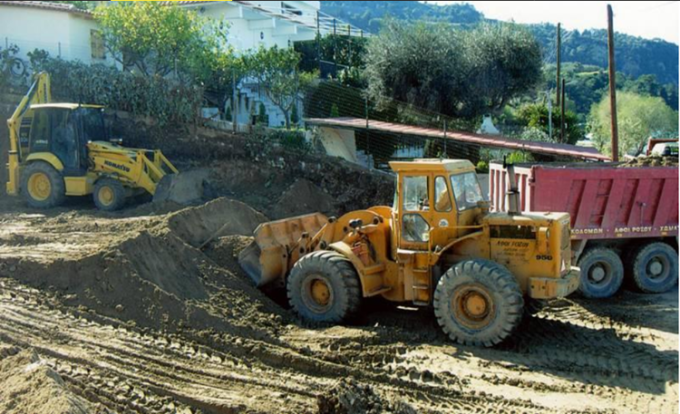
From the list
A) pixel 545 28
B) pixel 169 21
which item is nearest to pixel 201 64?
pixel 169 21

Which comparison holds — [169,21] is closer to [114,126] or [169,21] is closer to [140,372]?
[114,126]

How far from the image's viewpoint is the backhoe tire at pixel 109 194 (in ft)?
53.3

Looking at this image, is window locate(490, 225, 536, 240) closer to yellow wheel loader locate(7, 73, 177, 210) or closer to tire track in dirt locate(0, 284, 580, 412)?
tire track in dirt locate(0, 284, 580, 412)

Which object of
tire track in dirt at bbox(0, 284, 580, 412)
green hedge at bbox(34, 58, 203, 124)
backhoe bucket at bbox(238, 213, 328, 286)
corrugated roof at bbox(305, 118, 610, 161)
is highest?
green hedge at bbox(34, 58, 203, 124)

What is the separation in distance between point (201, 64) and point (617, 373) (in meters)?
17.0

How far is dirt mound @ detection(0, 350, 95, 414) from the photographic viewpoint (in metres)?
6.10

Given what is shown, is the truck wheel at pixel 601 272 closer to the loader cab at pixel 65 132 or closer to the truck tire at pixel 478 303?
the truck tire at pixel 478 303

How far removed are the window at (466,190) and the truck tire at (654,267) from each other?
4.14 metres

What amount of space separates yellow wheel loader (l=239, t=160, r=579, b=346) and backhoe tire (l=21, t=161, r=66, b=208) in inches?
301

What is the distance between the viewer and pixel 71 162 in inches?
653

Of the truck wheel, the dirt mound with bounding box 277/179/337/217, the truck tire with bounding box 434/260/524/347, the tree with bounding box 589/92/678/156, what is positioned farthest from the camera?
the tree with bounding box 589/92/678/156

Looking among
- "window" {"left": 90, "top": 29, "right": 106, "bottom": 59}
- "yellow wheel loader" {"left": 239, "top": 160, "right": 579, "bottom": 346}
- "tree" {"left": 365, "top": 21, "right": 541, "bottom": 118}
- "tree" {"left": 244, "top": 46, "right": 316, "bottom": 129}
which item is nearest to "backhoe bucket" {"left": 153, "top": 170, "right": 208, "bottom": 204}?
"yellow wheel loader" {"left": 239, "top": 160, "right": 579, "bottom": 346}

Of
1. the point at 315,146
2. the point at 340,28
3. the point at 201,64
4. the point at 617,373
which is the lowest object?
the point at 617,373

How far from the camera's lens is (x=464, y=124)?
2375 cm
